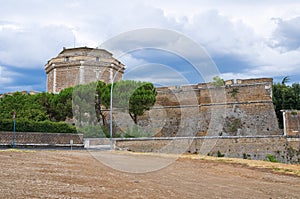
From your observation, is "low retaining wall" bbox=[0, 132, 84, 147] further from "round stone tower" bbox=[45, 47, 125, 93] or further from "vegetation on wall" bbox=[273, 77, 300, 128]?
"vegetation on wall" bbox=[273, 77, 300, 128]

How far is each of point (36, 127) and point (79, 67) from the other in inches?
698

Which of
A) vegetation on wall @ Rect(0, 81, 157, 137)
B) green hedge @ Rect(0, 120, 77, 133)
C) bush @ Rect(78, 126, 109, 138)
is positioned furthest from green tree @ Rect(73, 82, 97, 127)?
green hedge @ Rect(0, 120, 77, 133)

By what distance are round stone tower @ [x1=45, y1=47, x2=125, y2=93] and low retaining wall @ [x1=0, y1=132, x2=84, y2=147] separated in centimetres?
1662

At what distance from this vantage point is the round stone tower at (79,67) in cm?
4581

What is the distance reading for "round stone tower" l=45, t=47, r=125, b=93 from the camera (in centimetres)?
4581

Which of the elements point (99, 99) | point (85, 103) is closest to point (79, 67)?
point (99, 99)

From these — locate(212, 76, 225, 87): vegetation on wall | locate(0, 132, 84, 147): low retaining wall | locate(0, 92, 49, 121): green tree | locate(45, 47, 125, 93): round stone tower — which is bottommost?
locate(0, 132, 84, 147): low retaining wall

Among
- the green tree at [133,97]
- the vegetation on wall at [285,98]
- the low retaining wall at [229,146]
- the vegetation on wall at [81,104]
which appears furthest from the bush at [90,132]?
the vegetation on wall at [285,98]

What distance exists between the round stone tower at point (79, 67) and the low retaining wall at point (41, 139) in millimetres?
16623

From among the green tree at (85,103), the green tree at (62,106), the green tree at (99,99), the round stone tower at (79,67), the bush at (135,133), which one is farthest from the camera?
the round stone tower at (79,67)

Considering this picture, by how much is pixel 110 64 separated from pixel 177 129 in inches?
435

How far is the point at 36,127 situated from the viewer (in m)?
29.2

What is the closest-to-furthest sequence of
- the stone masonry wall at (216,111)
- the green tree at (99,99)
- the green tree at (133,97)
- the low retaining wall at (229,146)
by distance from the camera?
the low retaining wall at (229,146)
the green tree at (133,97)
the stone masonry wall at (216,111)
the green tree at (99,99)

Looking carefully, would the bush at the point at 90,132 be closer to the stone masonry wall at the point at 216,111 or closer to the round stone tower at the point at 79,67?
the stone masonry wall at the point at 216,111
